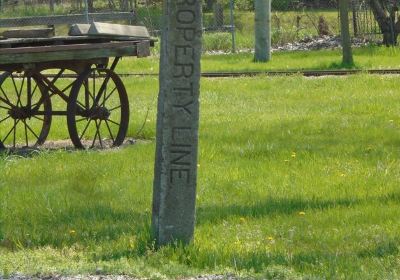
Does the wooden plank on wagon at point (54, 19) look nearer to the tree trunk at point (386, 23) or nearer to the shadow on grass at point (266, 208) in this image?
the tree trunk at point (386, 23)

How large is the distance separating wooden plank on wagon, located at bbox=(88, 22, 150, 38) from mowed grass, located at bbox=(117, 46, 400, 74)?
32.9 ft

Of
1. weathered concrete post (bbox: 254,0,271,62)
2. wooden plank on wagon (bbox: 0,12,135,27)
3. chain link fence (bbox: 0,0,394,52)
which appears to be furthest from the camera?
chain link fence (bbox: 0,0,394,52)

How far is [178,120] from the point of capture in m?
7.32

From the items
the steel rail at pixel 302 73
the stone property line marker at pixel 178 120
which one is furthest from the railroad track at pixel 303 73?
the stone property line marker at pixel 178 120

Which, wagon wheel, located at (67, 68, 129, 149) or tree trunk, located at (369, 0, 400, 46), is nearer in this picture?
wagon wheel, located at (67, 68, 129, 149)

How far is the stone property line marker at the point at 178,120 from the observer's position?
23.8ft

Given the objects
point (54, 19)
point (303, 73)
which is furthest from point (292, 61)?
point (54, 19)

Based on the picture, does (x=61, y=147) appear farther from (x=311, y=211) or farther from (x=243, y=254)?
(x=243, y=254)

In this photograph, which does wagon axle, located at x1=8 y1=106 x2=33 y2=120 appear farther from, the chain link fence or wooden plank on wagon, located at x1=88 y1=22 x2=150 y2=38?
the chain link fence

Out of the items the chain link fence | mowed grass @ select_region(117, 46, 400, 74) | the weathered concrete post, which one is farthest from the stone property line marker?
the chain link fence

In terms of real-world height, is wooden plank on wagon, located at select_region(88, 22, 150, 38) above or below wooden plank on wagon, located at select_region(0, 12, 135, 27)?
above

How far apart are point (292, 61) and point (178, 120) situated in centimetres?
1882

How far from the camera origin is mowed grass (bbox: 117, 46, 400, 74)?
939 inches

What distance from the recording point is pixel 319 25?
3588 cm
